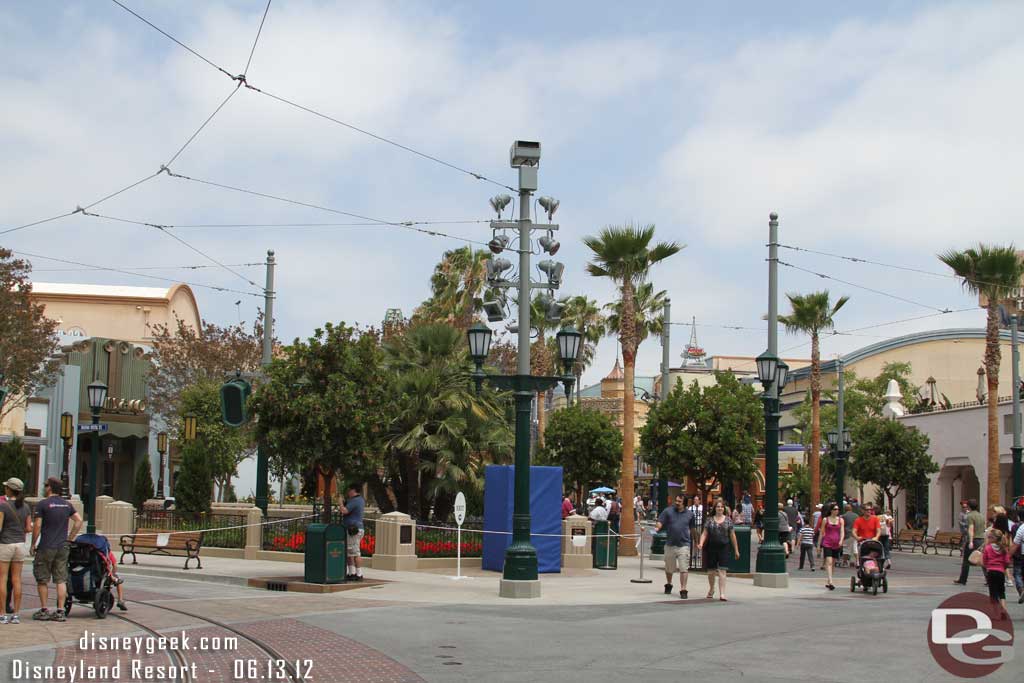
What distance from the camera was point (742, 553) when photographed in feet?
80.3

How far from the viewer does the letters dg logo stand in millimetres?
11555

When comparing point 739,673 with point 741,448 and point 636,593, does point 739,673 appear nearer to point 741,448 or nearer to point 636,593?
point 636,593

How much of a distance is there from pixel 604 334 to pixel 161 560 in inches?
1223

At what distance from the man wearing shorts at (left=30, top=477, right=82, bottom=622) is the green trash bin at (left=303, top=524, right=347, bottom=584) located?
5.84 m

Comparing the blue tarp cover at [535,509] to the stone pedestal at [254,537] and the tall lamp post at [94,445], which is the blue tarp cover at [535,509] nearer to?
the stone pedestal at [254,537]

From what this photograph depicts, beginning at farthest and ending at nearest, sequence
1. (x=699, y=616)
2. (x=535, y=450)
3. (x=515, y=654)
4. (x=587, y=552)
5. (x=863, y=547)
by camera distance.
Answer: (x=535, y=450) < (x=587, y=552) < (x=863, y=547) < (x=699, y=616) < (x=515, y=654)

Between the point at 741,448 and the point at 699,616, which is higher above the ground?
the point at 741,448

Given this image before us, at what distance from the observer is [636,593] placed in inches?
785

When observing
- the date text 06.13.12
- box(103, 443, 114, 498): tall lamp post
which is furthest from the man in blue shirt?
box(103, 443, 114, 498): tall lamp post

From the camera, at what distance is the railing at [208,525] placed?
26.5 metres

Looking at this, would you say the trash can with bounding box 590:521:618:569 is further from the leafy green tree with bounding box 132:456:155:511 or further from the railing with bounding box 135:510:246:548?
the leafy green tree with bounding box 132:456:155:511

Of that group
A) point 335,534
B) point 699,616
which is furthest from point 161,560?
point 699,616

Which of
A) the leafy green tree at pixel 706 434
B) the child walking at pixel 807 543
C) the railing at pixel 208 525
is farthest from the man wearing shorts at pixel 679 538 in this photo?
the railing at pixel 208 525

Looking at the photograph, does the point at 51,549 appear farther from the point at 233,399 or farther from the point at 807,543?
the point at 807,543
